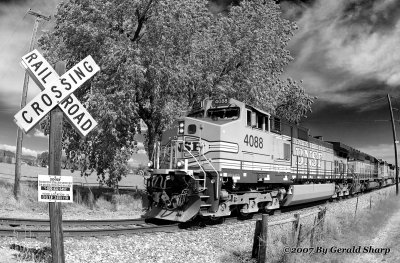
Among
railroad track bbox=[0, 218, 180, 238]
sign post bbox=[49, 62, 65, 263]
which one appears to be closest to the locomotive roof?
railroad track bbox=[0, 218, 180, 238]

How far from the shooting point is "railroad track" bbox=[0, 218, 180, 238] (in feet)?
28.6

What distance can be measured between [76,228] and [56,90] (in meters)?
6.82

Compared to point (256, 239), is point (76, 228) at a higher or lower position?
lower

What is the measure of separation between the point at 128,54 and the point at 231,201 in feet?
24.6

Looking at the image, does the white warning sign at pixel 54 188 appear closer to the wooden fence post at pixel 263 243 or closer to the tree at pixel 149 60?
the wooden fence post at pixel 263 243

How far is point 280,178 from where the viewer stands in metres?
15.5

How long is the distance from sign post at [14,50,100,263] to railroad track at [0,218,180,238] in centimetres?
414

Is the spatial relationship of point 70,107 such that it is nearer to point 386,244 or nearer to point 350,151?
point 386,244

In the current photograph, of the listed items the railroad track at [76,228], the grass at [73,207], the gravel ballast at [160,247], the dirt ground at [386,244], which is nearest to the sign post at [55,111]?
the gravel ballast at [160,247]

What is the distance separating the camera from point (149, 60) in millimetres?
15750

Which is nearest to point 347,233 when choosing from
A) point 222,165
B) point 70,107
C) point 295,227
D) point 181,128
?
point 295,227

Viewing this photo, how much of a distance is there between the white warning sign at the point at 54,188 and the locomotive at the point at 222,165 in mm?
6414

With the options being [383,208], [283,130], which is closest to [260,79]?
[283,130]

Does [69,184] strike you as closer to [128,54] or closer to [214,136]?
[214,136]
